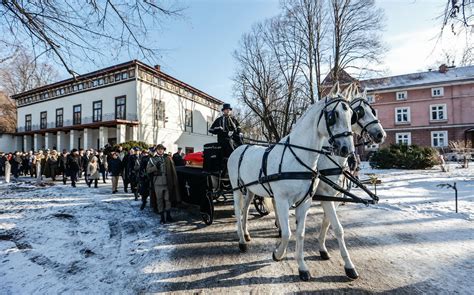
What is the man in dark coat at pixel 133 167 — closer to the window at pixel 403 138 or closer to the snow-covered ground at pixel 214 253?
the snow-covered ground at pixel 214 253

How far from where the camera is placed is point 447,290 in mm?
3070

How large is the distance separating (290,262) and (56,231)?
5.08 metres

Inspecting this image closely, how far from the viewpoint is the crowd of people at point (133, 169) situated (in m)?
6.53

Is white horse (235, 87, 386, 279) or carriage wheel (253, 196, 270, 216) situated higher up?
white horse (235, 87, 386, 279)

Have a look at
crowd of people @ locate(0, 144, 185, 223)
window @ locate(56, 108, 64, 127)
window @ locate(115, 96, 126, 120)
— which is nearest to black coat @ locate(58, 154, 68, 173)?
crowd of people @ locate(0, 144, 185, 223)

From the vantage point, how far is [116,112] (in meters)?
27.2

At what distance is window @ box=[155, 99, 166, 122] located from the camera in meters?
28.4

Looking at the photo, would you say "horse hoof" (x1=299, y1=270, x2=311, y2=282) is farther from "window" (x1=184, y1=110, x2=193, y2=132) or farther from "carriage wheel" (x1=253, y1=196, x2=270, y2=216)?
"window" (x1=184, y1=110, x2=193, y2=132)

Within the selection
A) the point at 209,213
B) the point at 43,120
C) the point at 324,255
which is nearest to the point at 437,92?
the point at 209,213

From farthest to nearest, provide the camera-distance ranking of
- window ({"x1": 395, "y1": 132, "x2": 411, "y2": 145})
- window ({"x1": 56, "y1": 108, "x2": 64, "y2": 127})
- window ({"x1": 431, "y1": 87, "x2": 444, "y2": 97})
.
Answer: window ({"x1": 395, "y1": 132, "x2": 411, "y2": 145}), window ({"x1": 56, "y1": 108, "x2": 64, "y2": 127}), window ({"x1": 431, "y1": 87, "x2": 444, "y2": 97})

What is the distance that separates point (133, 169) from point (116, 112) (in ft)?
63.9

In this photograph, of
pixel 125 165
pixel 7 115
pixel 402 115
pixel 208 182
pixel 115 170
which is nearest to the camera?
pixel 208 182

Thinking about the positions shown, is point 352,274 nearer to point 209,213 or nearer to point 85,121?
point 209,213

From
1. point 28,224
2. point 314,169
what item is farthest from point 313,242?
point 28,224
